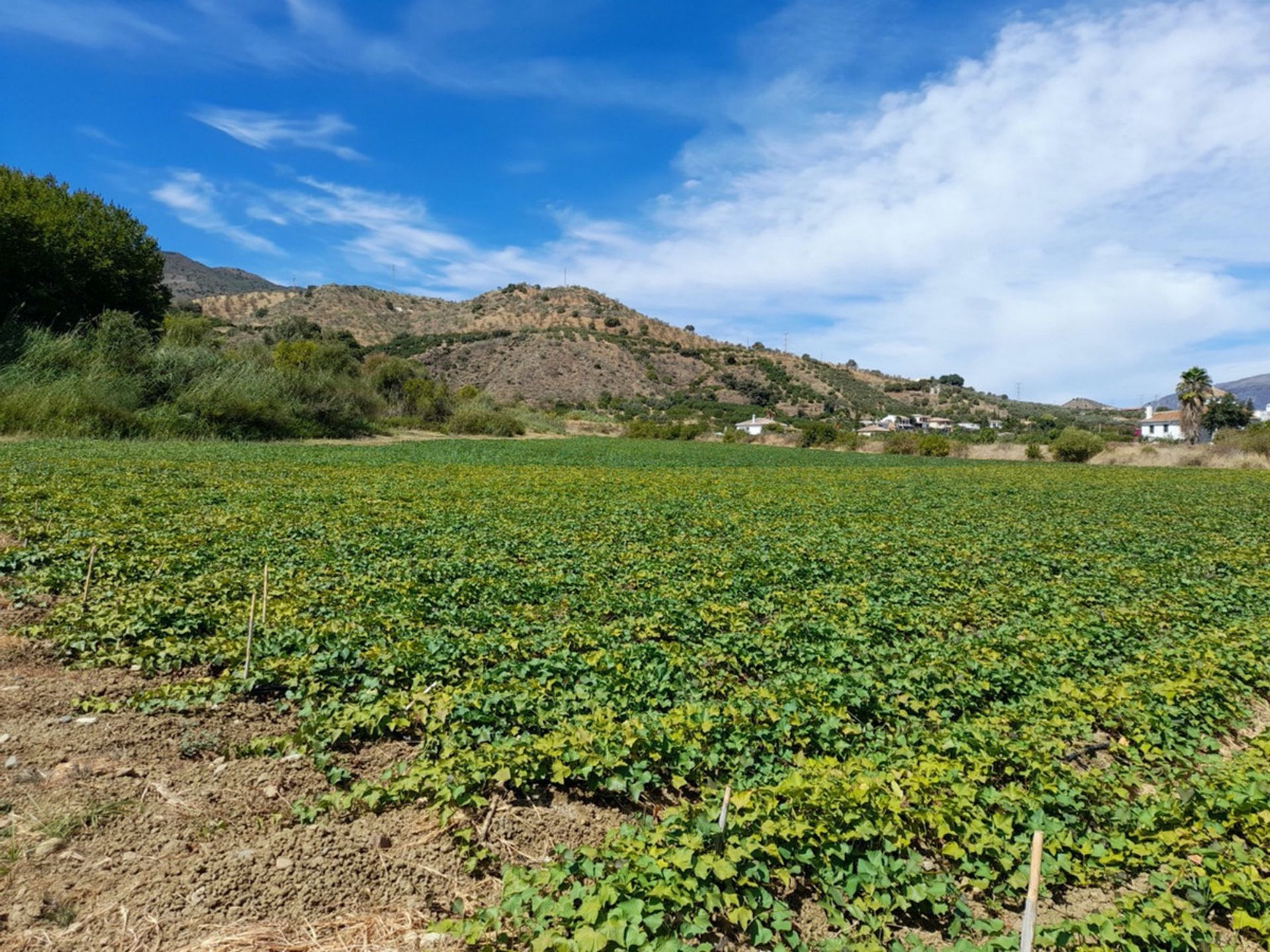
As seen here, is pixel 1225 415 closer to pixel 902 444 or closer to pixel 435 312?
pixel 902 444

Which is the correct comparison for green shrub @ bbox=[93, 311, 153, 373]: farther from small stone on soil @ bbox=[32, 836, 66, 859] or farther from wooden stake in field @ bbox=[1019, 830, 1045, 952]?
wooden stake in field @ bbox=[1019, 830, 1045, 952]

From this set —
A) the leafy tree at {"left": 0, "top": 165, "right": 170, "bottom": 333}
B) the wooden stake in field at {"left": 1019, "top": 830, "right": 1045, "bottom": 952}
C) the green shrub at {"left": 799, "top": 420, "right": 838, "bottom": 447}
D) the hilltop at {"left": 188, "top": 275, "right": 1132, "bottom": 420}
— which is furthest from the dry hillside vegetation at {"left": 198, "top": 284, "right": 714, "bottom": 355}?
the wooden stake in field at {"left": 1019, "top": 830, "right": 1045, "bottom": 952}

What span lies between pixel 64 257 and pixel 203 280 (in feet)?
400

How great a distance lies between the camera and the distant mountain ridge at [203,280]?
425 ft

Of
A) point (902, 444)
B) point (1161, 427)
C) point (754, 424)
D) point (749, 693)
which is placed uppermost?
point (1161, 427)

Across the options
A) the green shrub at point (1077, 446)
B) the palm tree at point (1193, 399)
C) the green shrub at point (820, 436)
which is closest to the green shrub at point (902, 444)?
the green shrub at point (820, 436)

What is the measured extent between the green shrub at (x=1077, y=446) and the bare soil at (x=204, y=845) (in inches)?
2604

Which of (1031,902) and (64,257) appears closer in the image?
(1031,902)

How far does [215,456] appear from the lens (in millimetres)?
25656

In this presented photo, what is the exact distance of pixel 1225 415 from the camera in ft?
266

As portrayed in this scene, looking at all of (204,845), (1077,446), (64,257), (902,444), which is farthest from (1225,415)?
(64,257)

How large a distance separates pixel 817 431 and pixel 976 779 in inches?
2725

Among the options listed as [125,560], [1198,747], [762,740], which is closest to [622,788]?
[762,740]

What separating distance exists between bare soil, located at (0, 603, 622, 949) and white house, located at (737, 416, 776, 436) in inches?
3208
